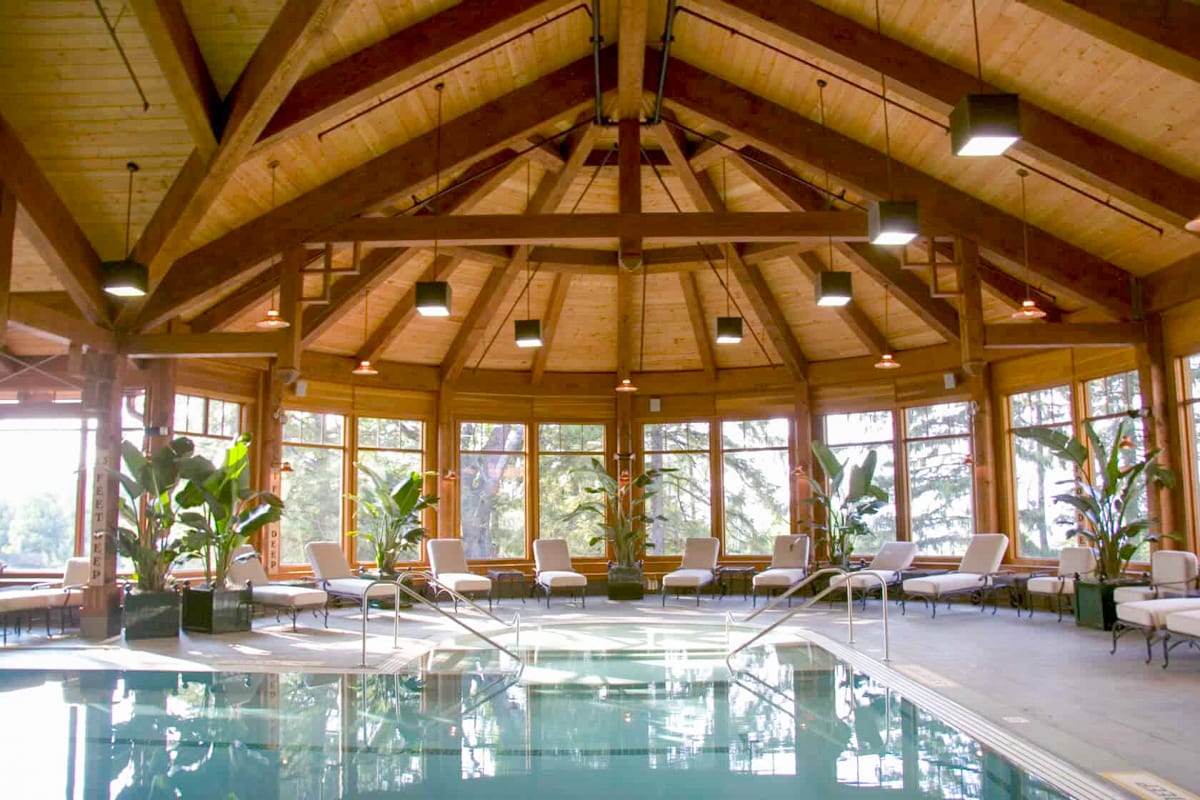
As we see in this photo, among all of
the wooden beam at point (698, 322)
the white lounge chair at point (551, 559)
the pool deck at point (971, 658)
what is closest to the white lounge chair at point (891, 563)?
the pool deck at point (971, 658)

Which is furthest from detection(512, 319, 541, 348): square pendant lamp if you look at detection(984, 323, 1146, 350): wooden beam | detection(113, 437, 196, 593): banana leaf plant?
detection(984, 323, 1146, 350): wooden beam

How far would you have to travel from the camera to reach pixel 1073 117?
8.16 metres

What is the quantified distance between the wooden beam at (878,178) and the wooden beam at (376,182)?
3.91 ft

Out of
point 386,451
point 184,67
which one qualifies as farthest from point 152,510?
point 386,451

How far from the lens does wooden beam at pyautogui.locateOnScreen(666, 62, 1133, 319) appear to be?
31.5 ft

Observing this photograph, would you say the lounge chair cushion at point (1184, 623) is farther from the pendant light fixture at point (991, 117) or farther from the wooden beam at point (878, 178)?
the wooden beam at point (878, 178)

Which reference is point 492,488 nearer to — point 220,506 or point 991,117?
point 220,506

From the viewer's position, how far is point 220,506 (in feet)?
31.7

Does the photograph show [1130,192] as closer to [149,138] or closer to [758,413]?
[758,413]

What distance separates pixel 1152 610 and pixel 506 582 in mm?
8943

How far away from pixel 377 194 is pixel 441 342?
4.86 metres

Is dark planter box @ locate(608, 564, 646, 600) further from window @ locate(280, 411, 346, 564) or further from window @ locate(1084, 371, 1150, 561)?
window @ locate(1084, 371, 1150, 561)

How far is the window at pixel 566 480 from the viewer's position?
1488 cm

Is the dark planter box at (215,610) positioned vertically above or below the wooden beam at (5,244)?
below
